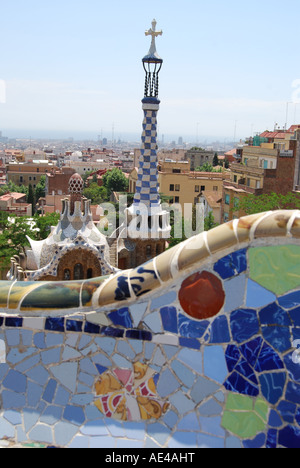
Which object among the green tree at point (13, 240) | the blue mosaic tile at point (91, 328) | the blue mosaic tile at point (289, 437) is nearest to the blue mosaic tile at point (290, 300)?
the blue mosaic tile at point (289, 437)

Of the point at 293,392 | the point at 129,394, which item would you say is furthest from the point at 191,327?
the point at 293,392

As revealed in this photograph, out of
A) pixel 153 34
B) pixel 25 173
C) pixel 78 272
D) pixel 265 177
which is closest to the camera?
pixel 78 272

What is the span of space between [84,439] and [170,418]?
45 cm

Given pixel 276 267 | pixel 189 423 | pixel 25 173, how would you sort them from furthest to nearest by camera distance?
pixel 25 173, pixel 189 423, pixel 276 267

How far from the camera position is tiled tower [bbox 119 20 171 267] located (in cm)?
1333

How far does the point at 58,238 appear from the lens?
11828mm

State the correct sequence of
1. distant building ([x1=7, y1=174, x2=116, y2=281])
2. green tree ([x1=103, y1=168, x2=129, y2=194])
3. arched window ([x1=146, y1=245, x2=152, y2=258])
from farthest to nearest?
green tree ([x1=103, y1=168, x2=129, y2=194]), arched window ([x1=146, y1=245, x2=152, y2=258]), distant building ([x1=7, y1=174, x2=116, y2=281])

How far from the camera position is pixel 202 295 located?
2.67m

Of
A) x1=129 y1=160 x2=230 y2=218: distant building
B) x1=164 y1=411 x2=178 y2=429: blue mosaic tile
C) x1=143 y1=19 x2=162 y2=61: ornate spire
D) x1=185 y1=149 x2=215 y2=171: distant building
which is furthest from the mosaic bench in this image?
x1=185 y1=149 x2=215 y2=171: distant building

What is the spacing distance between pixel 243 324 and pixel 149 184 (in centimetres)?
1102

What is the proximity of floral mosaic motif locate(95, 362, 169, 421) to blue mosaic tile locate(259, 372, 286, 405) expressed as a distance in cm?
50

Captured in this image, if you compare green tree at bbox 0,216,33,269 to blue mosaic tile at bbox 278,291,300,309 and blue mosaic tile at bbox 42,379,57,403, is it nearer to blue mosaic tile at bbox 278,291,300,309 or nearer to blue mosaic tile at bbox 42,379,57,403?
blue mosaic tile at bbox 42,379,57,403

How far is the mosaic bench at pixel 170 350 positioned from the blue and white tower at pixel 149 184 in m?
10.5

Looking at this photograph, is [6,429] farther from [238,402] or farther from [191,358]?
[238,402]
